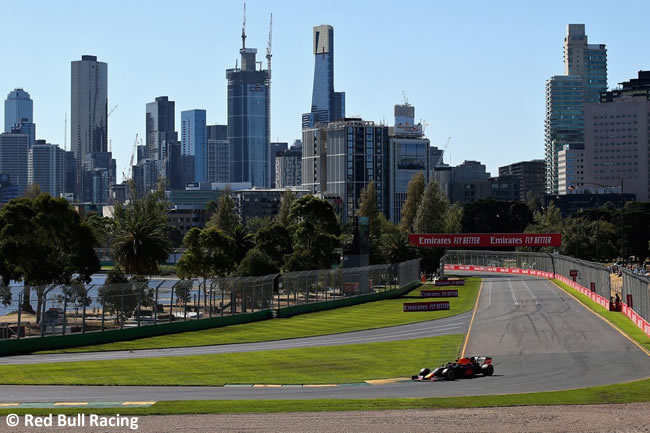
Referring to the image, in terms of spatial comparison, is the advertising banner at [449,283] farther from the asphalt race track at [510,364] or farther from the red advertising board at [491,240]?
the asphalt race track at [510,364]

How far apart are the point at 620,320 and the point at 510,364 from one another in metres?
26.2

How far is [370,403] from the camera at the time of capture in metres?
36.0

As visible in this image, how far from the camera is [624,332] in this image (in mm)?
63125

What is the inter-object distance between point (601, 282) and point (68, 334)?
5114 centimetres

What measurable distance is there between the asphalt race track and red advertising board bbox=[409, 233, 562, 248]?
6125 centimetres

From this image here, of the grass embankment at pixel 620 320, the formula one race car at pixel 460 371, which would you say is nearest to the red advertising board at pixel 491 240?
the grass embankment at pixel 620 320

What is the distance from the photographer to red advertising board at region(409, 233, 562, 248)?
146 m

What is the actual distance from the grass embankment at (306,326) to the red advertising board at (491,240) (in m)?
46.9

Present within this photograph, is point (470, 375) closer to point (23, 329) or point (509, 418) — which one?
point (509, 418)

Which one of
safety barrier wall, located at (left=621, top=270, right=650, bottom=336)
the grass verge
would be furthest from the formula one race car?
safety barrier wall, located at (left=621, top=270, right=650, bottom=336)

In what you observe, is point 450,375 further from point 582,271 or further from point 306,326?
point 582,271

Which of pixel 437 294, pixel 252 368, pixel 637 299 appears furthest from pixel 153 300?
pixel 437 294

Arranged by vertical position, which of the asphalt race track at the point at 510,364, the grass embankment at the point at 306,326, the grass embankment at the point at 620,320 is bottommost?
the grass embankment at the point at 306,326

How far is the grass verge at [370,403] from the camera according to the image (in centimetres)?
3416
